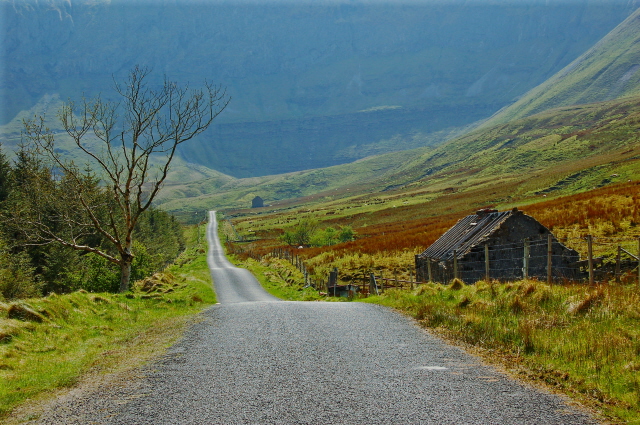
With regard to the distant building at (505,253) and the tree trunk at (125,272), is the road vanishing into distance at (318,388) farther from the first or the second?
the distant building at (505,253)

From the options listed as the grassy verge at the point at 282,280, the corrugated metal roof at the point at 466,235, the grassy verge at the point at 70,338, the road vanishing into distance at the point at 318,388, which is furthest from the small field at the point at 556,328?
the grassy verge at the point at 282,280

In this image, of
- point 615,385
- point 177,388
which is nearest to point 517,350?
point 615,385

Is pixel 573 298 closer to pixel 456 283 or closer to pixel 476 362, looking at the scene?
pixel 476 362

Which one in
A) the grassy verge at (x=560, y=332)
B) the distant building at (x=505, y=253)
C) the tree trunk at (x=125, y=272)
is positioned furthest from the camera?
the distant building at (x=505, y=253)

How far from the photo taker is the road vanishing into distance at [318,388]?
7355mm

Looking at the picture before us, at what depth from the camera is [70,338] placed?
43.9ft

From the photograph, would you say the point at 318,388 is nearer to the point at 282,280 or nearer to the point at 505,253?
the point at 505,253

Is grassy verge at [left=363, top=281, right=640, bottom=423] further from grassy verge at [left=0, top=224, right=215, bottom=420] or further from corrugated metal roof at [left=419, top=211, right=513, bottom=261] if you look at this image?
corrugated metal roof at [left=419, top=211, right=513, bottom=261]

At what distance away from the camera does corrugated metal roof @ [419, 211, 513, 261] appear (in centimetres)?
2678

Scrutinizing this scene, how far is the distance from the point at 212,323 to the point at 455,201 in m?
118

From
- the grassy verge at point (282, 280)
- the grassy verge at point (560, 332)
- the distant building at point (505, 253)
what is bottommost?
the grassy verge at point (282, 280)

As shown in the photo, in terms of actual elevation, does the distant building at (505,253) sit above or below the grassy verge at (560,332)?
above

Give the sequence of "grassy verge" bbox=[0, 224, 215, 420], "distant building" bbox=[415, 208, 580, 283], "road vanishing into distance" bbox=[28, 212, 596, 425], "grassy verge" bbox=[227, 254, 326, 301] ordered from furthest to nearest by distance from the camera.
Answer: "grassy verge" bbox=[227, 254, 326, 301] → "distant building" bbox=[415, 208, 580, 283] → "grassy verge" bbox=[0, 224, 215, 420] → "road vanishing into distance" bbox=[28, 212, 596, 425]

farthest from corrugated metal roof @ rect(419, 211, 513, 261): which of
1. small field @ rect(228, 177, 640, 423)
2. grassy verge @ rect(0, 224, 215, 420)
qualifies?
grassy verge @ rect(0, 224, 215, 420)
